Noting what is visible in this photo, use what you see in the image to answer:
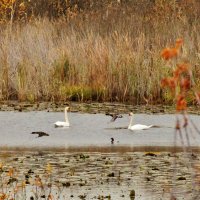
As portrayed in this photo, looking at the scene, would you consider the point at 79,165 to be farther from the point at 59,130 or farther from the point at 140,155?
the point at 59,130

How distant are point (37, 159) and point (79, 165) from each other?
86cm

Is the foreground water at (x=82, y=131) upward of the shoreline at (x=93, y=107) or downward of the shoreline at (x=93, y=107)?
downward

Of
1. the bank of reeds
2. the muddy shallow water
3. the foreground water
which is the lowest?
the muddy shallow water

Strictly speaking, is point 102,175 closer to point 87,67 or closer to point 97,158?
point 97,158

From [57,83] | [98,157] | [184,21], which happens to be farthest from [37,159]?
[184,21]

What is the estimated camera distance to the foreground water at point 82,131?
549 inches

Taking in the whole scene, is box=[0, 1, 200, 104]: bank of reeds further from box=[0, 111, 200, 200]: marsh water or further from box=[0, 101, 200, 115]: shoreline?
box=[0, 111, 200, 200]: marsh water

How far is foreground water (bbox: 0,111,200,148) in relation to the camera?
45.8 feet

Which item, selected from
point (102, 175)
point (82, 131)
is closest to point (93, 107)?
point (82, 131)

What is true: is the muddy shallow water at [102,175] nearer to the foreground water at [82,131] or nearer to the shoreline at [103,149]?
the shoreline at [103,149]

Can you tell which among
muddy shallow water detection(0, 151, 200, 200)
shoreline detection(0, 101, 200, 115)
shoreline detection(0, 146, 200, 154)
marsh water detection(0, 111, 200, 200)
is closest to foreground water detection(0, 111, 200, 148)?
marsh water detection(0, 111, 200, 200)

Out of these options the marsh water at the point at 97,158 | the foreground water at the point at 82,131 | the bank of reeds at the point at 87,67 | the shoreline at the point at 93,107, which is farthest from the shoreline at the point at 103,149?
the bank of reeds at the point at 87,67

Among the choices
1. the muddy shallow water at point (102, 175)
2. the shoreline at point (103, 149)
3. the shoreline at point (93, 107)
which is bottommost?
the muddy shallow water at point (102, 175)

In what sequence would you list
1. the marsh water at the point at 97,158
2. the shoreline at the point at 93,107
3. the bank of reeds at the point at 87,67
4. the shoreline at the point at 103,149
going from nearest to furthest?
the marsh water at the point at 97,158, the shoreline at the point at 103,149, the shoreline at the point at 93,107, the bank of reeds at the point at 87,67
